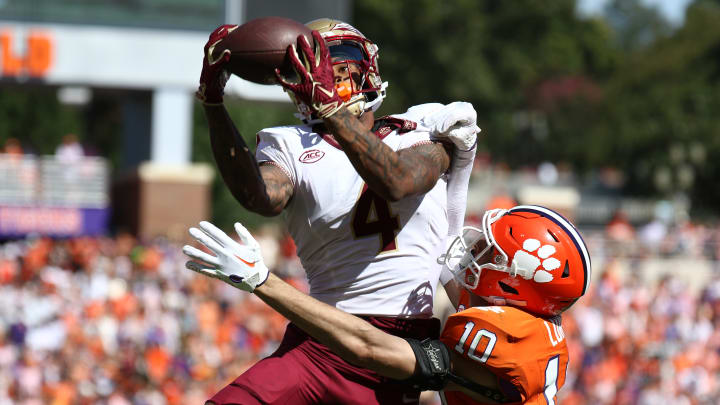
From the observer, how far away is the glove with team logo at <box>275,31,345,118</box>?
10.6 feet

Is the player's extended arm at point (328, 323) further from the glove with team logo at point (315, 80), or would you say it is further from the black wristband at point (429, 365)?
the glove with team logo at point (315, 80)

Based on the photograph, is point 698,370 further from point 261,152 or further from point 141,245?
point 261,152

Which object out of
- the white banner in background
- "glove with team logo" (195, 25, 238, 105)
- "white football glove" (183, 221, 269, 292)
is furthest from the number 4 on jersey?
the white banner in background

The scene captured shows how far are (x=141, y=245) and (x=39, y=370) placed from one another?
6.03 m

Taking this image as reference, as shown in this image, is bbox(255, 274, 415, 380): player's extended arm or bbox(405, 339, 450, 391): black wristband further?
bbox(405, 339, 450, 391): black wristband

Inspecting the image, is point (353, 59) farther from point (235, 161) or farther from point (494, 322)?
point (494, 322)

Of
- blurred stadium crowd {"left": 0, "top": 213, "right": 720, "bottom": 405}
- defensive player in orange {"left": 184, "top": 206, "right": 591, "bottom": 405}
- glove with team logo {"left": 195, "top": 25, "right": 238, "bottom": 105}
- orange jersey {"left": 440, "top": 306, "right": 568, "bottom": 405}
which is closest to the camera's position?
glove with team logo {"left": 195, "top": 25, "right": 238, "bottom": 105}

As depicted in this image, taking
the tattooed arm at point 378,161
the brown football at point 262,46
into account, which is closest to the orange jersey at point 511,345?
the tattooed arm at point 378,161

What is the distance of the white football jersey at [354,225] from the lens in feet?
12.0

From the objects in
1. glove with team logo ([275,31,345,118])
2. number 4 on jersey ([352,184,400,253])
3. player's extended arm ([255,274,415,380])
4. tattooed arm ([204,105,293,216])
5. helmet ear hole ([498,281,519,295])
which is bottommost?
player's extended arm ([255,274,415,380])

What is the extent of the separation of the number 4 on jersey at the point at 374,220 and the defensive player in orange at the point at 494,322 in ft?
0.78

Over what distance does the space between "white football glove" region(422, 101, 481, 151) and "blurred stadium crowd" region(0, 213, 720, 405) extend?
6.22 meters

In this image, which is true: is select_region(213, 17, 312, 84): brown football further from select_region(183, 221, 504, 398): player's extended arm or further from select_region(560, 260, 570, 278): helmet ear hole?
select_region(560, 260, 570, 278): helmet ear hole

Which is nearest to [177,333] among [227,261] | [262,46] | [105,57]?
[227,261]
